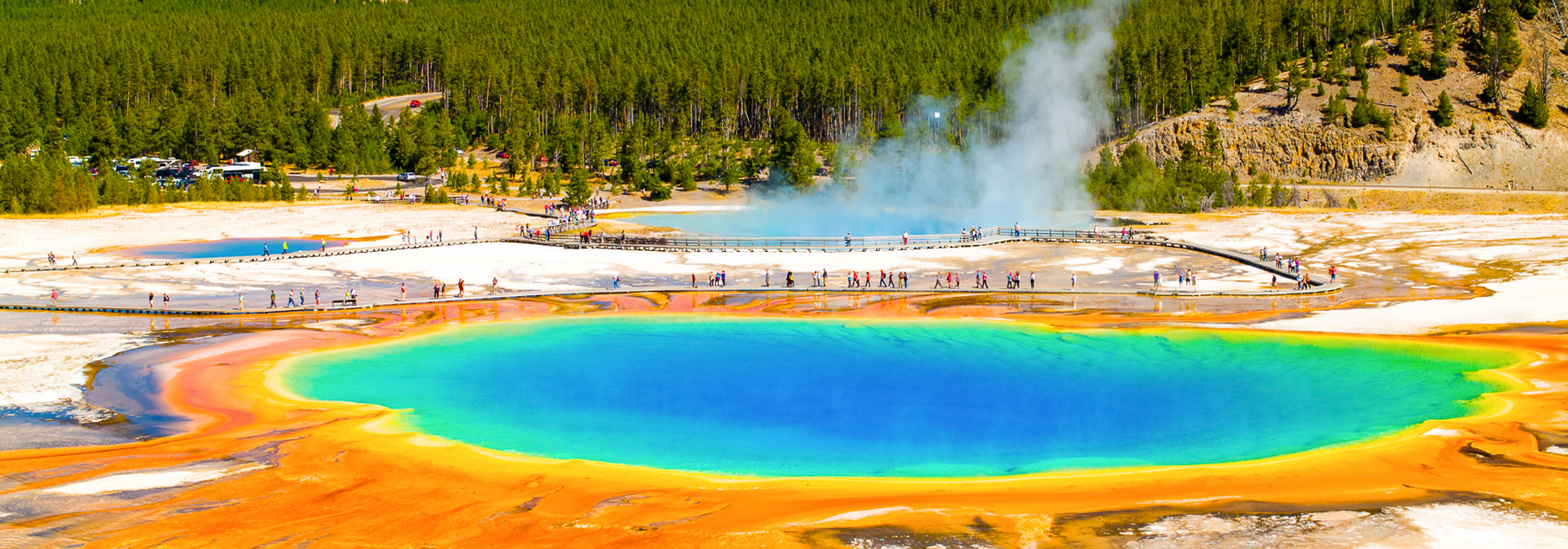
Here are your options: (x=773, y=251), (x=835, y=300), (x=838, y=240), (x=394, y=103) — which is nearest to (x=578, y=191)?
(x=838, y=240)

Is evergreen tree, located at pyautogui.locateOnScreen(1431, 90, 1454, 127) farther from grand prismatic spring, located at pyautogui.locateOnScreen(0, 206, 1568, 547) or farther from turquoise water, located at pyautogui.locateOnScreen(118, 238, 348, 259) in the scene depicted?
turquoise water, located at pyautogui.locateOnScreen(118, 238, 348, 259)

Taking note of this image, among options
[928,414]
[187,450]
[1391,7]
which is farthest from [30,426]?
[1391,7]

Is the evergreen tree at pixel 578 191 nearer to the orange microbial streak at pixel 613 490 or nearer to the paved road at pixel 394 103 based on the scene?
the paved road at pixel 394 103

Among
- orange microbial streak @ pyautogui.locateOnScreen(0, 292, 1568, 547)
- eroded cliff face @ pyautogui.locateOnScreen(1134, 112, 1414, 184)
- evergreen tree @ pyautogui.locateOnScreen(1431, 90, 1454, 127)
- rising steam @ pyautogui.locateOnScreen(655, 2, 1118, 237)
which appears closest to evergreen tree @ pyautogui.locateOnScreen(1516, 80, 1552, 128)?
evergreen tree @ pyautogui.locateOnScreen(1431, 90, 1454, 127)

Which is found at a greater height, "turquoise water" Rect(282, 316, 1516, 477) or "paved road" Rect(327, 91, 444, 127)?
"paved road" Rect(327, 91, 444, 127)

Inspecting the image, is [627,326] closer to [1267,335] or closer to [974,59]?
[1267,335]

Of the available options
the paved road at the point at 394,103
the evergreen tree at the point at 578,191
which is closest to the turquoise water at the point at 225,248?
the evergreen tree at the point at 578,191

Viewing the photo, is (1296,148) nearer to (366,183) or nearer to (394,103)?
(366,183)
